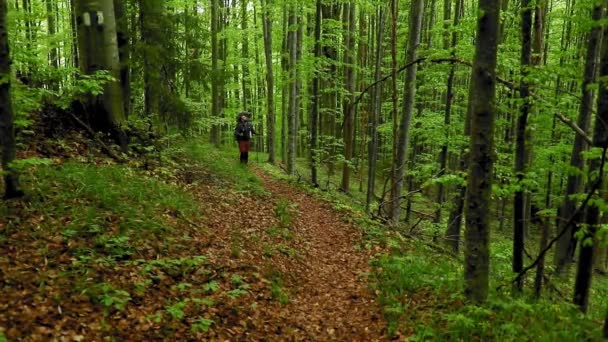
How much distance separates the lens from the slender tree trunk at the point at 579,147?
23.0 feet

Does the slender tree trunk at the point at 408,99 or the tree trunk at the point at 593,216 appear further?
the slender tree trunk at the point at 408,99

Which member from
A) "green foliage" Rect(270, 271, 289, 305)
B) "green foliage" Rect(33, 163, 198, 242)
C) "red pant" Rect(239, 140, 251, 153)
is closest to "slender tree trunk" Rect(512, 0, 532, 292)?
"green foliage" Rect(270, 271, 289, 305)

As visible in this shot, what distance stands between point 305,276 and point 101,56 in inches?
277

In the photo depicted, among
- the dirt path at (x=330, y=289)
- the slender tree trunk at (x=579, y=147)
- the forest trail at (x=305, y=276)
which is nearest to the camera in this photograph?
the forest trail at (x=305, y=276)

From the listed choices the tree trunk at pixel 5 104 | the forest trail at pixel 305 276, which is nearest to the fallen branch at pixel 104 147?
the forest trail at pixel 305 276

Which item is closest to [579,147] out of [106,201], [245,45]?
[106,201]

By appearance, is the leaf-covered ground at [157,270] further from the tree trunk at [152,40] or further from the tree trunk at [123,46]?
the tree trunk at [123,46]

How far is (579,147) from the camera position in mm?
10453

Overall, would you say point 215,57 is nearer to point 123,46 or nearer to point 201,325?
point 123,46

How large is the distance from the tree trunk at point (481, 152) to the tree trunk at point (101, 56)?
8170 millimetres

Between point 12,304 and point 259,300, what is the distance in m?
3.09

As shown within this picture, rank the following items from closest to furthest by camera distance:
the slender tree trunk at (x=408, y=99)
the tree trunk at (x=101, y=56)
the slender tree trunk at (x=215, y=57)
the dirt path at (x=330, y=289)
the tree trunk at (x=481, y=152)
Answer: the tree trunk at (x=481, y=152) < the dirt path at (x=330, y=289) < the tree trunk at (x=101, y=56) < the slender tree trunk at (x=408, y=99) < the slender tree trunk at (x=215, y=57)

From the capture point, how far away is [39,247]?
5355 mm

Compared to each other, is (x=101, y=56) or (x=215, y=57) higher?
(x=215, y=57)
